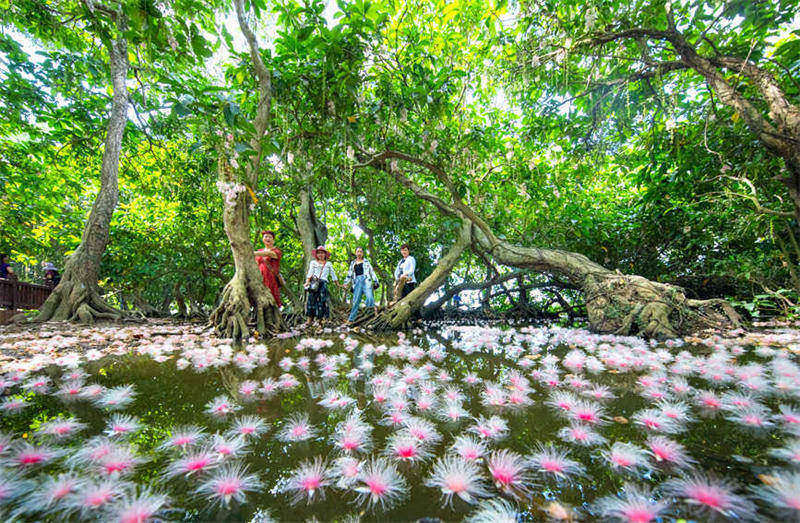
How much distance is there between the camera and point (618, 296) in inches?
178

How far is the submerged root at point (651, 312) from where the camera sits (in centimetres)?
394

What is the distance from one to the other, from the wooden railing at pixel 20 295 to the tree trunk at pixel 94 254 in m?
5.80

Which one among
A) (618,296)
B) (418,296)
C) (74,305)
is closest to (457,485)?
(618,296)

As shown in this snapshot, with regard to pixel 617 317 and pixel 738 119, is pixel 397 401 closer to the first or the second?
pixel 617 317

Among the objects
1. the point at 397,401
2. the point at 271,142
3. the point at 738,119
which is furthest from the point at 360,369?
the point at 738,119

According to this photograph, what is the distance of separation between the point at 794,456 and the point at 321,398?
1970 mm

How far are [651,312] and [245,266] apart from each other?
6.06 metres

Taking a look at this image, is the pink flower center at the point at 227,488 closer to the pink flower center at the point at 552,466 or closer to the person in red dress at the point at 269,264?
the pink flower center at the point at 552,466

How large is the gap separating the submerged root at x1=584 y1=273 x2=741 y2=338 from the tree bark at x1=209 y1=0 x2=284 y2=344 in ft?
17.5

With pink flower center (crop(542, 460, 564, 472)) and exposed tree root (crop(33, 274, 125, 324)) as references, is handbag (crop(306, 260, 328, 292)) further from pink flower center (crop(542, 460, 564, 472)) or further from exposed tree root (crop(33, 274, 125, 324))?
pink flower center (crop(542, 460, 564, 472))

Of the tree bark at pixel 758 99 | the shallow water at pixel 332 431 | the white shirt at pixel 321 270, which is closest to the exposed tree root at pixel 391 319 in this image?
the white shirt at pixel 321 270

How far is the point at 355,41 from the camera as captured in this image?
346cm

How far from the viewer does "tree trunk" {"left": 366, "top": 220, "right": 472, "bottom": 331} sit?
562 centimetres

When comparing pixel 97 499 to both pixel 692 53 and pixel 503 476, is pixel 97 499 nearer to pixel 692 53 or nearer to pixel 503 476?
pixel 503 476
